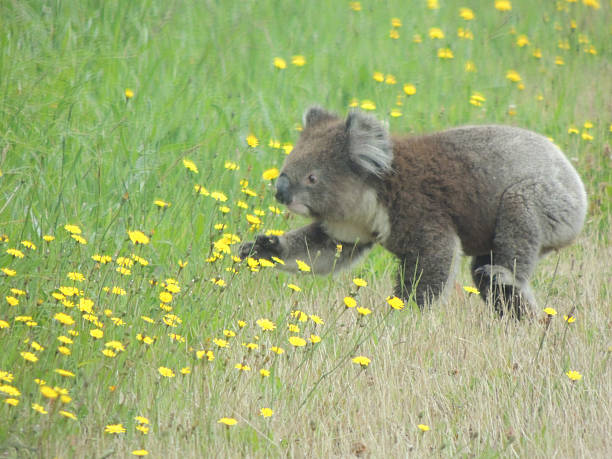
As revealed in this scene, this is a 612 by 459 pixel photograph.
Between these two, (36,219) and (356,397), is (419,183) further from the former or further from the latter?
(36,219)

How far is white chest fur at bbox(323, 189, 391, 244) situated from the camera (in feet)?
19.6

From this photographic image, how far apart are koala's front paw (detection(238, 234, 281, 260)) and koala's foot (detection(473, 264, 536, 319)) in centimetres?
136

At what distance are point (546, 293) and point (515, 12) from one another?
7.40 m

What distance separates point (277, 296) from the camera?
5918 millimetres

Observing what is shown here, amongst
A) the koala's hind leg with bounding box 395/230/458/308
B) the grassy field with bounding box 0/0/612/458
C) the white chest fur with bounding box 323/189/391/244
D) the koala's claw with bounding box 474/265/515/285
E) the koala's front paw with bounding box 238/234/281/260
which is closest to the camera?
the grassy field with bounding box 0/0/612/458

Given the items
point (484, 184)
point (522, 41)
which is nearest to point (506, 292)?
point (484, 184)

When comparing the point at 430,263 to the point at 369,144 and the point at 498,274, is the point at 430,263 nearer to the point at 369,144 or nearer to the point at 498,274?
the point at 498,274

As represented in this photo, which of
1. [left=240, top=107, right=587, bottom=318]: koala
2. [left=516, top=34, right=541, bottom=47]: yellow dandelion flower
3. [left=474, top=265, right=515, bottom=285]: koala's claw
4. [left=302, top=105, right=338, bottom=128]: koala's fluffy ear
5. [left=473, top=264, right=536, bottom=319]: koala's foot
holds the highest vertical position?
[left=302, top=105, right=338, bottom=128]: koala's fluffy ear

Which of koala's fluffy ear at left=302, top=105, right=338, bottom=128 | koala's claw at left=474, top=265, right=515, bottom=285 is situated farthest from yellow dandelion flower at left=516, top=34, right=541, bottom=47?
koala's claw at left=474, top=265, right=515, bottom=285

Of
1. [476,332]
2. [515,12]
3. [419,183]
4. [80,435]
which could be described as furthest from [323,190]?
[515,12]

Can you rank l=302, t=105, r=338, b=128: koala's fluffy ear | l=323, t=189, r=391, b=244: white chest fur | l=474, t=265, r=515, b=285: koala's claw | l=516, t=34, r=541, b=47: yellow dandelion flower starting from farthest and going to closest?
l=516, t=34, r=541, b=47: yellow dandelion flower
l=302, t=105, r=338, b=128: koala's fluffy ear
l=323, t=189, r=391, b=244: white chest fur
l=474, t=265, r=515, b=285: koala's claw

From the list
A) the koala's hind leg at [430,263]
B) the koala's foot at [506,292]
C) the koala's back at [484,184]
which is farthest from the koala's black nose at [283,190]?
the koala's foot at [506,292]

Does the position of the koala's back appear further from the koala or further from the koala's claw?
the koala's claw

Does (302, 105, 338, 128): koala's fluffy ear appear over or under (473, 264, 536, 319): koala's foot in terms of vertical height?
over
